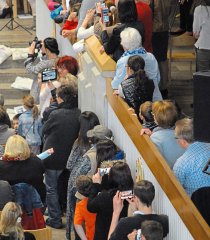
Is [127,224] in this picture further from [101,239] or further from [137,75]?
[137,75]

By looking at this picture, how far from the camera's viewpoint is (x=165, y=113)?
848 cm

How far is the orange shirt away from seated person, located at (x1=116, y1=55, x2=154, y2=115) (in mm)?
1066

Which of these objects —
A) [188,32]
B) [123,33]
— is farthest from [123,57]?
[188,32]

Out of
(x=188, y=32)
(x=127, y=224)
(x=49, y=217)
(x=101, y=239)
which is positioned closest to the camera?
(x=127, y=224)

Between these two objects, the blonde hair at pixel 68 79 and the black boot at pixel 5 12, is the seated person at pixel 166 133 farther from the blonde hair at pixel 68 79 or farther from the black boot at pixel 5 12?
the black boot at pixel 5 12

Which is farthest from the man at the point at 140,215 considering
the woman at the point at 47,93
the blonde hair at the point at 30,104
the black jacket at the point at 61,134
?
the woman at the point at 47,93

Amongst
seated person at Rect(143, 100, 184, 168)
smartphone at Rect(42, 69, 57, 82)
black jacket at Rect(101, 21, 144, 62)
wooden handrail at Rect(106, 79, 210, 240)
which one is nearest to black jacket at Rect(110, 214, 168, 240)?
wooden handrail at Rect(106, 79, 210, 240)

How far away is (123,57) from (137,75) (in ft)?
1.68

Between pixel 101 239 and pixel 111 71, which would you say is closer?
pixel 101 239

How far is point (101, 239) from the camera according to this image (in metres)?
8.65

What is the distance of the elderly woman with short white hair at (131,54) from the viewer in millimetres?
9625

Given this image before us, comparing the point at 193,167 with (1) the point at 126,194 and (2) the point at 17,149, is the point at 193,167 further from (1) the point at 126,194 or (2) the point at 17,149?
(2) the point at 17,149

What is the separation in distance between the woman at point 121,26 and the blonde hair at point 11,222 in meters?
2.32

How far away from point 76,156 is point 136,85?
3.89 ft
